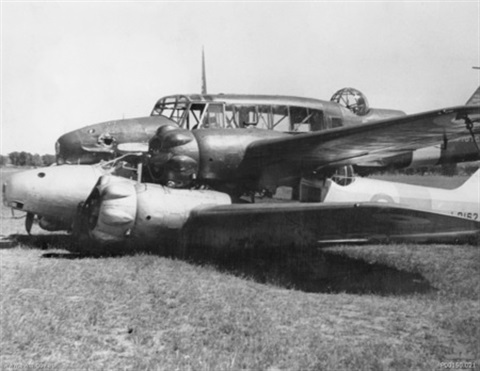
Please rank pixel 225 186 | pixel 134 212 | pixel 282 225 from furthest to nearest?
pixel 225 186 < pixel 282 225 < pixel 134 212

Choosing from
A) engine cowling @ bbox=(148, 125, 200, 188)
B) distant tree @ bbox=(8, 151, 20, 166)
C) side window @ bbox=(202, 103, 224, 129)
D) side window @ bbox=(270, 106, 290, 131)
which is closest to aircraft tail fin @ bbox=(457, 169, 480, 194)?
side window @ bbox=(270, 106, 290, 131)

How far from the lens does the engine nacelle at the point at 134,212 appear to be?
25.9 ft

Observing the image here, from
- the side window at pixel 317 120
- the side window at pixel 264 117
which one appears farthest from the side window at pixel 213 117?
the side window at pixel 317 120

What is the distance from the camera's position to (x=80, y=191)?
8.88 metres

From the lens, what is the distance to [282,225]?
27.7 feet

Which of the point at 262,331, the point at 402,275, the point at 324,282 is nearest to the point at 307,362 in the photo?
the point at 262,331

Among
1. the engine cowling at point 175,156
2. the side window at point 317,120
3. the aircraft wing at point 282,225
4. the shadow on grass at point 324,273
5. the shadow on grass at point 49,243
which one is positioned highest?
the side window at point 317,120

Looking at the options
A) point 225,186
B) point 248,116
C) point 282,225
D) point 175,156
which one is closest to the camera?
point 282,225

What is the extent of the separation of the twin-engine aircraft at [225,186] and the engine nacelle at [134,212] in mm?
16

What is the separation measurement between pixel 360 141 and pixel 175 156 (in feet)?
10.6

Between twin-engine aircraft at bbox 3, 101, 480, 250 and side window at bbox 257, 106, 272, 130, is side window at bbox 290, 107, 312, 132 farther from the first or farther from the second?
twin-engine aircraft at bbox 3, 101, 480, 250

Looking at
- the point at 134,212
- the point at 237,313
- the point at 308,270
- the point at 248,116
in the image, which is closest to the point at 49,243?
the point at 134,212

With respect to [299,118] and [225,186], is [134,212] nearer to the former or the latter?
[225,186]

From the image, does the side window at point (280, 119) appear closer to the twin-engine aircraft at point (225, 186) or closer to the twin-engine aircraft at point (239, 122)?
the twin-engine aircraft at point (239, 122)
